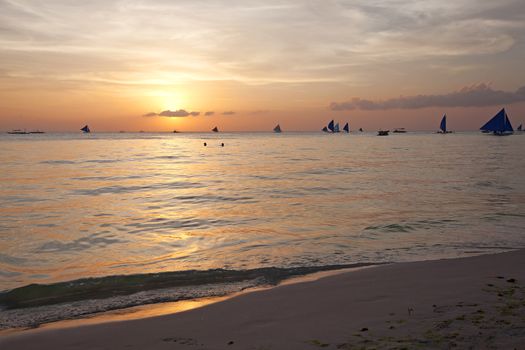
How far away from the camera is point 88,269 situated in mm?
11273

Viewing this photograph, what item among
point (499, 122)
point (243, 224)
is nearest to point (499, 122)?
point (499, 122)

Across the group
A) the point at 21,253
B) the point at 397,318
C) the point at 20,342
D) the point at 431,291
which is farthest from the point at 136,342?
the point at 21,253

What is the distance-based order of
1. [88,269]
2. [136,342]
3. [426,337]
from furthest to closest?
[88,269]
[136,342]
[426,337]

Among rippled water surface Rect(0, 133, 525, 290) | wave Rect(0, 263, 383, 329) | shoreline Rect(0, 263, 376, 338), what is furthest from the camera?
rippled water surface Rect(0, 133, 525, 290)

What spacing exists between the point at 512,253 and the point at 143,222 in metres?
13.5

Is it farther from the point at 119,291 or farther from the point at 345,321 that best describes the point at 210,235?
the point at 345,321

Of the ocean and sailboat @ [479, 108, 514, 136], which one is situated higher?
sailboat @ [479, 108, 514, 136]

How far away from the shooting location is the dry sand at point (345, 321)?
570 centimetres

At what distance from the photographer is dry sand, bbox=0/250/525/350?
224 inches

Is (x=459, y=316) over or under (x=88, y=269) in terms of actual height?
over

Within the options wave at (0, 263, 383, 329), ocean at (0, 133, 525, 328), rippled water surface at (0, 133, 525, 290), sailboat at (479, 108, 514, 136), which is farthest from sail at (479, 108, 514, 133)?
wave at (0, 263, 383, 329)

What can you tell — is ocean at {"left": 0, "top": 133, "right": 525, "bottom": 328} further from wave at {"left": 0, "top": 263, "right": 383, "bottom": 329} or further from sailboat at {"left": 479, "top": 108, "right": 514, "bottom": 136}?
sailboat at {"left": 479, "top": 108, "right": 514, "bottom": 136}

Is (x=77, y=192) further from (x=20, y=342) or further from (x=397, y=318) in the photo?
Answer: (x=397, y=318)

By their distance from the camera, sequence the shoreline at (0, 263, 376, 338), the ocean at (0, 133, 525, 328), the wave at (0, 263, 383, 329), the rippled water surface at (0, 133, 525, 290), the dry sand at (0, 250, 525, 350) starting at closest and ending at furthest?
the dry sand at (0, 250, 525, 350), the shoreline at (0, 263, 376, 338), the wave at (0, 263, 383, 329), the ocean at (0, 133, 525, 328), the rippled water surface at (0, 133, 525, 290)
